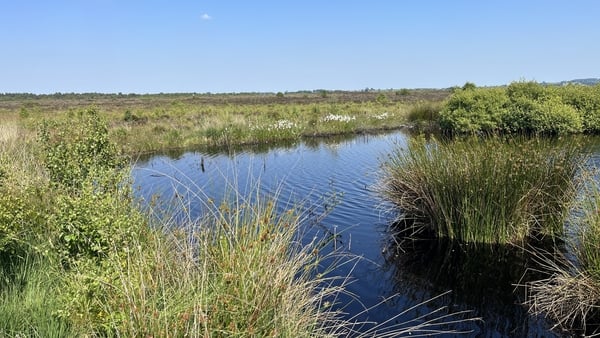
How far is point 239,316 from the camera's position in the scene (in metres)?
3.57

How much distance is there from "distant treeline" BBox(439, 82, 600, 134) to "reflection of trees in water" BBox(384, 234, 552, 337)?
1327 cm

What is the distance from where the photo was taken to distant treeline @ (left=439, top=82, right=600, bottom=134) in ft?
64.8

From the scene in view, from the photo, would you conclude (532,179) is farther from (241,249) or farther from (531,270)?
(241,249)

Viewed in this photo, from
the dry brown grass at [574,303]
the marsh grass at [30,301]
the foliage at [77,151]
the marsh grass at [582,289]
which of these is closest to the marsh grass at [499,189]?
the marsh grass at [582,289]

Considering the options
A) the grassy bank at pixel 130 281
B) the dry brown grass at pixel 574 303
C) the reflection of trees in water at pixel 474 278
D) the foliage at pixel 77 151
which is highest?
the foliage at pixel 77 151

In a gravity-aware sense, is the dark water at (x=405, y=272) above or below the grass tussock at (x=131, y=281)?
below

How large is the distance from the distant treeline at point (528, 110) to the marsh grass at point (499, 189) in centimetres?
1254

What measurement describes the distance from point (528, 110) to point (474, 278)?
16303 mm

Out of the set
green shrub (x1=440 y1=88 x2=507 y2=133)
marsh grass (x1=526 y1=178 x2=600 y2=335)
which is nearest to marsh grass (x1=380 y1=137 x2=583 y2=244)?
marsh grass (x1=526 y1=178 x2=600 y2=335)

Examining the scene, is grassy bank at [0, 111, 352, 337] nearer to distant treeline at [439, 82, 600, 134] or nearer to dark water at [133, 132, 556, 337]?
dark water at [133, 132, 556, 337]

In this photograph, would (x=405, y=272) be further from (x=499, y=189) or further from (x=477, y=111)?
(x=477, y=111)

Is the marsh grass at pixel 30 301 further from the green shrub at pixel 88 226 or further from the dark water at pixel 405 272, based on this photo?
the dark water at pixel 405 272

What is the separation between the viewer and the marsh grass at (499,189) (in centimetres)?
736

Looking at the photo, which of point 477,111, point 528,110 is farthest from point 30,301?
point 477,111
